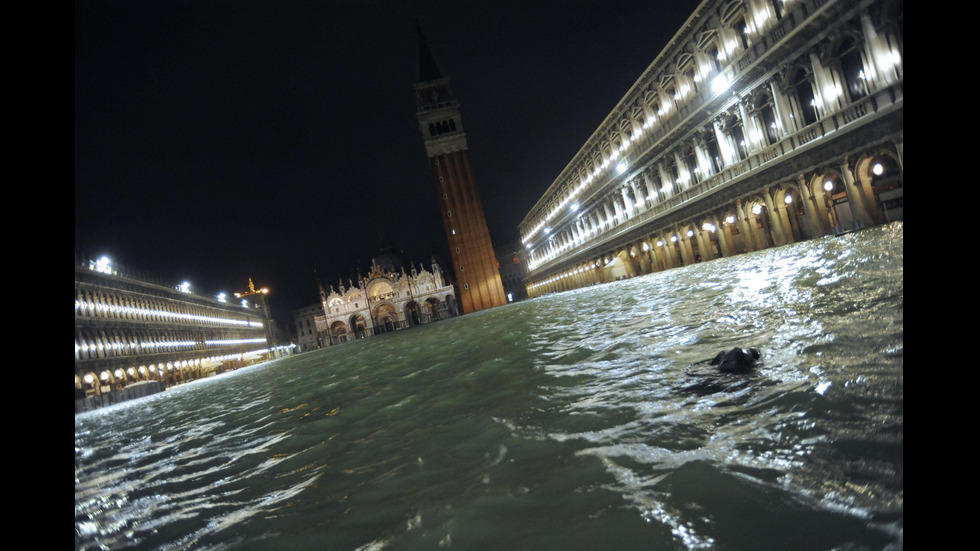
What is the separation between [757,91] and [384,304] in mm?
62723

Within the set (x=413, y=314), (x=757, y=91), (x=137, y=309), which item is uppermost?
(x=137, y=309)

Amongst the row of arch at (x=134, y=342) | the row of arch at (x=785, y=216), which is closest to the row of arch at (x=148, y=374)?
the row of arch at (x=134, y=342)

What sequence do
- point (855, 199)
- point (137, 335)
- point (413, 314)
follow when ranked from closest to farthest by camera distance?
point (855, 199) < point (137, 335) < point (413, 314)

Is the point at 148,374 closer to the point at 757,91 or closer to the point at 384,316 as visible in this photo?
the point at 384,316

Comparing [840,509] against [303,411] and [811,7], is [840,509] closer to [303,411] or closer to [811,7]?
[303,411]

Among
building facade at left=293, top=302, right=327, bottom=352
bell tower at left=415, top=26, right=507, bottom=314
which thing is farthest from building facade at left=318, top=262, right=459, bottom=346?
building facade at left=293, top=302, right=327, bottom=352

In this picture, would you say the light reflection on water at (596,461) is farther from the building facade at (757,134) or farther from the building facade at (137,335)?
the building facade at (137,335)

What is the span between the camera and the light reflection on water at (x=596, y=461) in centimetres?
173

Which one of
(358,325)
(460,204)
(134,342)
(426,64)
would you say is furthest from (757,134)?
(358,325)

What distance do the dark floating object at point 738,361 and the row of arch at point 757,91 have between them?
17.8 m

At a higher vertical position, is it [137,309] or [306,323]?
[137,309]

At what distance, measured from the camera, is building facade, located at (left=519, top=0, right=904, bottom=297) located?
1612cm

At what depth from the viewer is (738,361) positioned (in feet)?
11.7

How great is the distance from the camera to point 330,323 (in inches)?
2926
